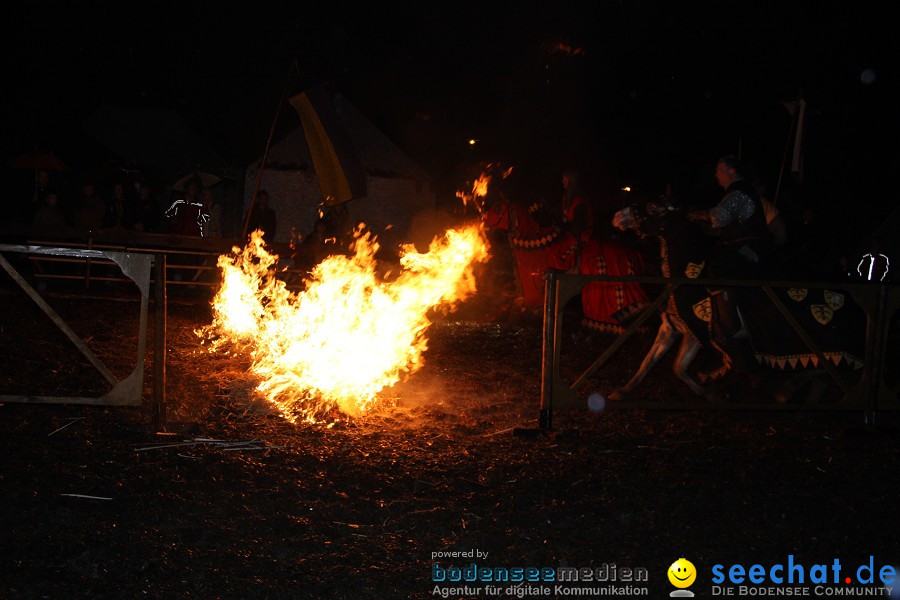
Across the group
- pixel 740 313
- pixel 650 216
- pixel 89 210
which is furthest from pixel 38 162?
pixel 740 313

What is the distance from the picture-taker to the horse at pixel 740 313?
247 inches

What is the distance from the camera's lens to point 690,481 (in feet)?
16.3

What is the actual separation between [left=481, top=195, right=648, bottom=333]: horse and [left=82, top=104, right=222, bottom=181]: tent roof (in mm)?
11694

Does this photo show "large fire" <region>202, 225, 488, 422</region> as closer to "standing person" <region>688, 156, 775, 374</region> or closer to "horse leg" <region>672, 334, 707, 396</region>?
"horse leg" <region>672, 334, 707, 396</region>

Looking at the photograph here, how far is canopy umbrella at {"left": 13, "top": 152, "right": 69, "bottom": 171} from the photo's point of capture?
1777cm

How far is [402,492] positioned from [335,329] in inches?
119

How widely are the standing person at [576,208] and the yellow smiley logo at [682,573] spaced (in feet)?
19.6

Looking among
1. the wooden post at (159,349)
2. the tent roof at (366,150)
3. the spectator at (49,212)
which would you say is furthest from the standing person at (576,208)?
the tent roof at (366,150)

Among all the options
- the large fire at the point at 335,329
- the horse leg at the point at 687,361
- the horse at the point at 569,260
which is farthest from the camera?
the horse at the point at 569,260

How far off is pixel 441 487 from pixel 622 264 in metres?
4.84

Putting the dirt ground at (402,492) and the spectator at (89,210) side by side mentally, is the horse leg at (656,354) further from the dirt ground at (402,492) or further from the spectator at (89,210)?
the spectator at (89,210)

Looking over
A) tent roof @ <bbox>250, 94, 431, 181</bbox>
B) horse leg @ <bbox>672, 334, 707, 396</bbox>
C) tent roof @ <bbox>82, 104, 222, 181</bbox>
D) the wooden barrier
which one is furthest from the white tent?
the wooden barrier

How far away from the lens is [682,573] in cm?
381

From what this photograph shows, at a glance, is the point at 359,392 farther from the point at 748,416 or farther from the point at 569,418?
the point at 748,416
